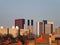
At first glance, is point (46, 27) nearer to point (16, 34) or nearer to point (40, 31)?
point (40, 31)

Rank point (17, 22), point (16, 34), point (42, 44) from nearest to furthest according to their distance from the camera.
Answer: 1. point (42, 44)
2. point (16, 34)
3. point (17, 22)

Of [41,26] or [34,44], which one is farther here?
[41,26]

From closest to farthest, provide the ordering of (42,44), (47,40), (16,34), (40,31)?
(42,44) → (47,40) → (16,34) → (40,31)

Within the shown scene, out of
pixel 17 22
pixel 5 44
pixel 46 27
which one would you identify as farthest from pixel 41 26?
pixel 5 44

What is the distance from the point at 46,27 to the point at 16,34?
25.8ft

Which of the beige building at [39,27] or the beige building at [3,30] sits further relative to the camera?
the beige building at [39,27]

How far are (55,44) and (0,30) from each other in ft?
34.7

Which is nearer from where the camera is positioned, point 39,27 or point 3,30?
point 3,30

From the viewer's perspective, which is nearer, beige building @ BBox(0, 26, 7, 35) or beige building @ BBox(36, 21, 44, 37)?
beige building @ BBox(0, 26, 7, 35)

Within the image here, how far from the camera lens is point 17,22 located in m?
30.8

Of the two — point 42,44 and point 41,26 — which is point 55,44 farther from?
point 41,26

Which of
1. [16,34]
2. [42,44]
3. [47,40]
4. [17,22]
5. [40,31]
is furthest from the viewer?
[17,22]

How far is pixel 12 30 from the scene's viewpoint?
24156mm

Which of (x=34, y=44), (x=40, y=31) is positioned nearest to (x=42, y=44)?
(x=34, y=44)
